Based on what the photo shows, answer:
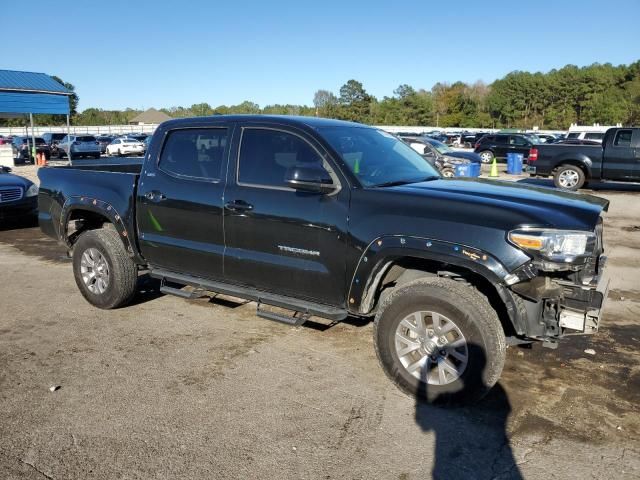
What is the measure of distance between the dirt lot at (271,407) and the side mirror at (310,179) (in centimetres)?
142

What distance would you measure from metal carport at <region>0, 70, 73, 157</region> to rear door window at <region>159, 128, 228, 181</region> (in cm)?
2248

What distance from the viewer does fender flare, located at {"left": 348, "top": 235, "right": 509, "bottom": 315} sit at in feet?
11.5

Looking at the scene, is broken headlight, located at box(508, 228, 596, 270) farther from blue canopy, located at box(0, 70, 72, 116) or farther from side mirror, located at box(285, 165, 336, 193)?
blue canopy, located at box(0, 70, 72, 116)

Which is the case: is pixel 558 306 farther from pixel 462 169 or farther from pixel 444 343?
pixel 462 169

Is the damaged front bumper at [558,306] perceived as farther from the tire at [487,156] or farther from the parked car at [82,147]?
the parked car at [82,147]

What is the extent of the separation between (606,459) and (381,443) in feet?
4.17

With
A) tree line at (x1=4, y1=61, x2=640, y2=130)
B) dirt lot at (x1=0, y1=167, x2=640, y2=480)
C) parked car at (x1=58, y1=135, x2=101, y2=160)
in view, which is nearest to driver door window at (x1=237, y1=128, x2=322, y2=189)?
dirt lot at (x1=0, y1=167, x2=640, y2=480)

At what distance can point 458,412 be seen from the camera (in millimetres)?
3711

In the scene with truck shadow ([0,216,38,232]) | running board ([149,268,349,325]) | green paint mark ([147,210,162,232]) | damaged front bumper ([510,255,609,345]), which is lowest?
truck shadow ([0,216,38,232])

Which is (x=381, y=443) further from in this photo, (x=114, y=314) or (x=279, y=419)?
(x=114, y=314)

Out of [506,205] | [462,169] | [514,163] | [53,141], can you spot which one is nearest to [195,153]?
[506,205]

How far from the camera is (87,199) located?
565cm

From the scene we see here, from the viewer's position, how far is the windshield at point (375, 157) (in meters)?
4.34

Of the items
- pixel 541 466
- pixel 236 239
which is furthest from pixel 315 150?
pixel 541 466
